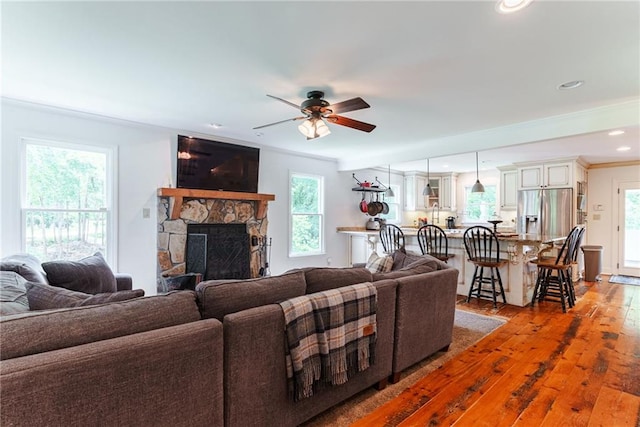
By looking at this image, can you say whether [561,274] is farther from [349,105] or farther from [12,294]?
[12,294]

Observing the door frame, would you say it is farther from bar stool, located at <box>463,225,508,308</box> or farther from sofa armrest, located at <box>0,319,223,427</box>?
sofa armrest, located at <box>0,319,223,427</box>

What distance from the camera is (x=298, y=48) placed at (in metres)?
2.15

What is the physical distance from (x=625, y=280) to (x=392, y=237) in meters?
4.60

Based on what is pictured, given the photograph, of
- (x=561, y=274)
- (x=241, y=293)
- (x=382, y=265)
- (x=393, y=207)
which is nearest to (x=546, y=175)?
(x=561, y=274)

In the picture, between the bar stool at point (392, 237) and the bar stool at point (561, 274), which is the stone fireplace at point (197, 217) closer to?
the bar stool at point (392, 237)

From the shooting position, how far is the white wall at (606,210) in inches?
248

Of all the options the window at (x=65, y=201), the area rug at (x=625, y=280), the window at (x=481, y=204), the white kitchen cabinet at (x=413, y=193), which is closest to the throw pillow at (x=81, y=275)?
the window at (x=65, y=201)

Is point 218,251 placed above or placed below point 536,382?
above

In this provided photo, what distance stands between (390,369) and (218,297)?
141cm

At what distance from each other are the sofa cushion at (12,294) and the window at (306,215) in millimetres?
3900

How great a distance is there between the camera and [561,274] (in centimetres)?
413

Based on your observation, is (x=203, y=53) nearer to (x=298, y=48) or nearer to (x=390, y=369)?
(x=298, y=48)

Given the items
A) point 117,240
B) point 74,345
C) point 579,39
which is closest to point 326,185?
point 117,240

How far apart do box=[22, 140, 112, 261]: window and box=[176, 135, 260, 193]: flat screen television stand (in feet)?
2.88
